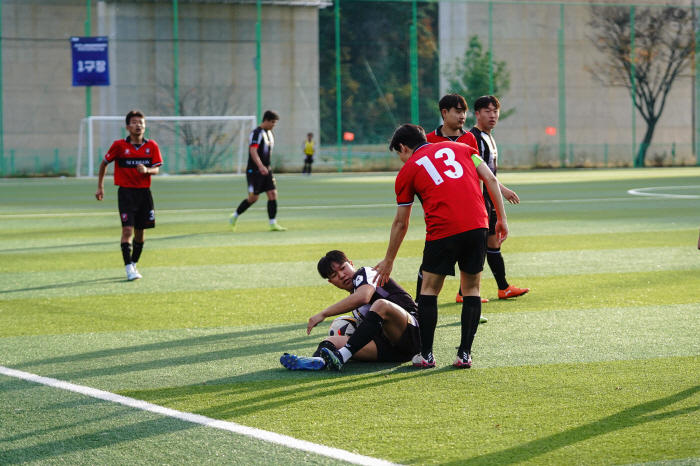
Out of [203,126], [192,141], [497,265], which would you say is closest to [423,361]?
[497,265]

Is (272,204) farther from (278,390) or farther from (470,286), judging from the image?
(278,390)

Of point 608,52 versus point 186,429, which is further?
point 608,52

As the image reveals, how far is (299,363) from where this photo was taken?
592 centimetres

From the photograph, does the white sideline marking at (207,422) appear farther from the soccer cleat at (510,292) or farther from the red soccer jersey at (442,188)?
the soccer cleat at (510,292)

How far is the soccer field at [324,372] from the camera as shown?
439 cm

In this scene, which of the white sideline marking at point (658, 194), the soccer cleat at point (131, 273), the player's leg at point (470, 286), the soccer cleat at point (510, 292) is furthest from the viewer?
the white sideline marking at point (658, 194)

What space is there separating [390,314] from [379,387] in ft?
1.95

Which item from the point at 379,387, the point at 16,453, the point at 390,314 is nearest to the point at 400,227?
the point at 390,314

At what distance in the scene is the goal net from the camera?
37.8m

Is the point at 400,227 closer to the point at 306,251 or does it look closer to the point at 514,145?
the point at 306,251

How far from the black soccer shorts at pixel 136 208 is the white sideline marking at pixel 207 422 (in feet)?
14.3

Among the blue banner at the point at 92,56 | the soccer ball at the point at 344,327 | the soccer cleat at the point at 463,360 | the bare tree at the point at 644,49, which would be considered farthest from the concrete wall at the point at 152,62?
the soccer cleat at the point at 463,360

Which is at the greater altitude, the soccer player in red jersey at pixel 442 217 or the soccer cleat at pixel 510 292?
the soccer player in red jersey at pixel 442 217

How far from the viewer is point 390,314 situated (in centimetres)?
588
